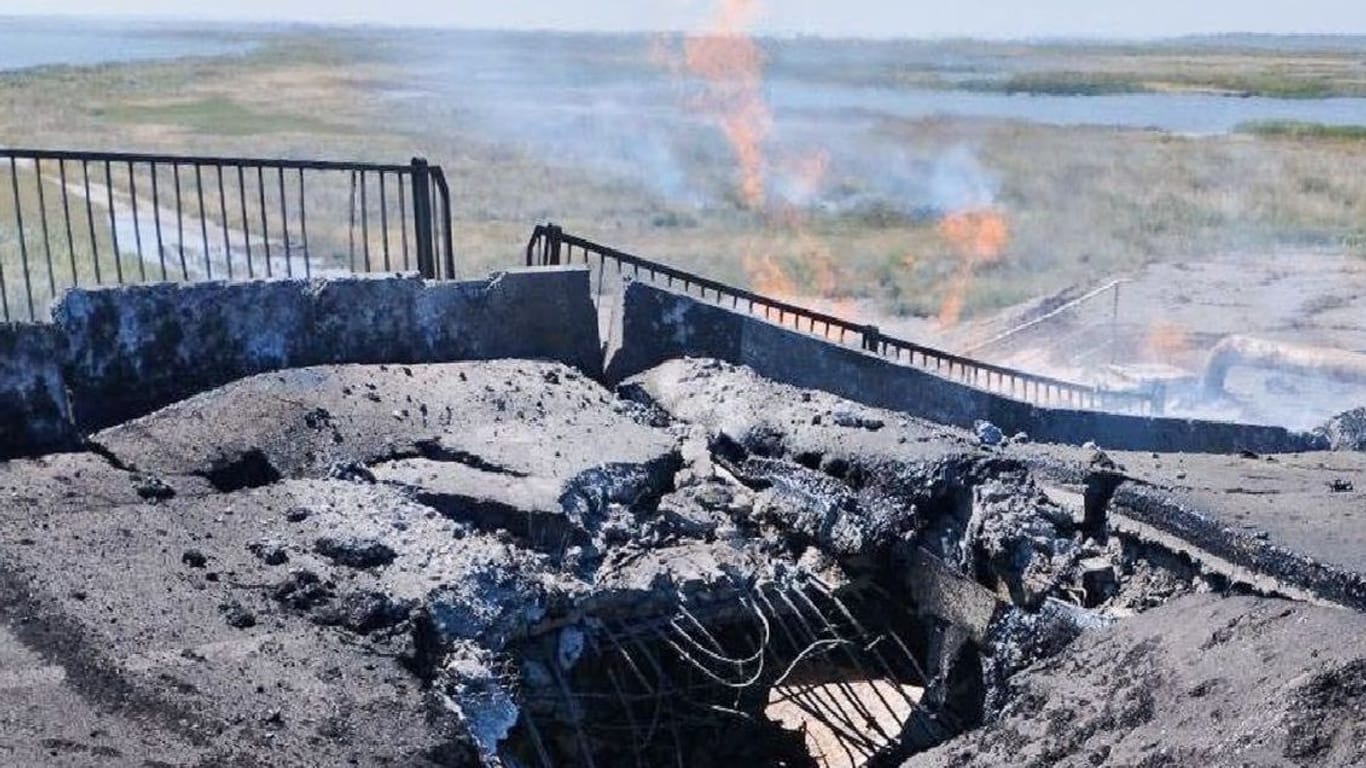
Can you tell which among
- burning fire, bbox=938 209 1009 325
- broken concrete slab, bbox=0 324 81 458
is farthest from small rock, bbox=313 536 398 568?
burning fire, bbox=938 209 1009 325

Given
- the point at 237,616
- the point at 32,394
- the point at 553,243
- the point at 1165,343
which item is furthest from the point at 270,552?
the point at 1165,343

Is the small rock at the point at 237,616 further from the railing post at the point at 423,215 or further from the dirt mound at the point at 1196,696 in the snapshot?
the railing post at the point at 423,215

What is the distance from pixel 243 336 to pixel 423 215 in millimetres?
1914

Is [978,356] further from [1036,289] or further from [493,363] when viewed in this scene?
[493,363]

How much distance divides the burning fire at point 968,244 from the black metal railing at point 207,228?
10452mm

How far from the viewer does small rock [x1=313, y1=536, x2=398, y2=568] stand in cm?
578

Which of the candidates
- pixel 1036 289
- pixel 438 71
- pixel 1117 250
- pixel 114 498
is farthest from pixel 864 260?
pixel 438 71

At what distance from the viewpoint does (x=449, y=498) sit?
6.42 metres

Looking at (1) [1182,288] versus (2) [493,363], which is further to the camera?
(1) [1182,288]

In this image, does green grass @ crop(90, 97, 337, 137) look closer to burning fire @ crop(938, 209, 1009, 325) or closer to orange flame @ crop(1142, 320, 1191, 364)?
burning fire @ crop(938, 209, 1009, 325)

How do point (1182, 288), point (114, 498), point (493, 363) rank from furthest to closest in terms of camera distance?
point (1182, 288), point (493, 363), point (114, 498)

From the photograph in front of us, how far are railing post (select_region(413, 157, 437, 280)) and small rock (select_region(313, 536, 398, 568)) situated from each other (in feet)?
10.6

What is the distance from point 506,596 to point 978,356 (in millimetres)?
16295

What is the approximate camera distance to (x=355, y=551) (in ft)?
19.1
